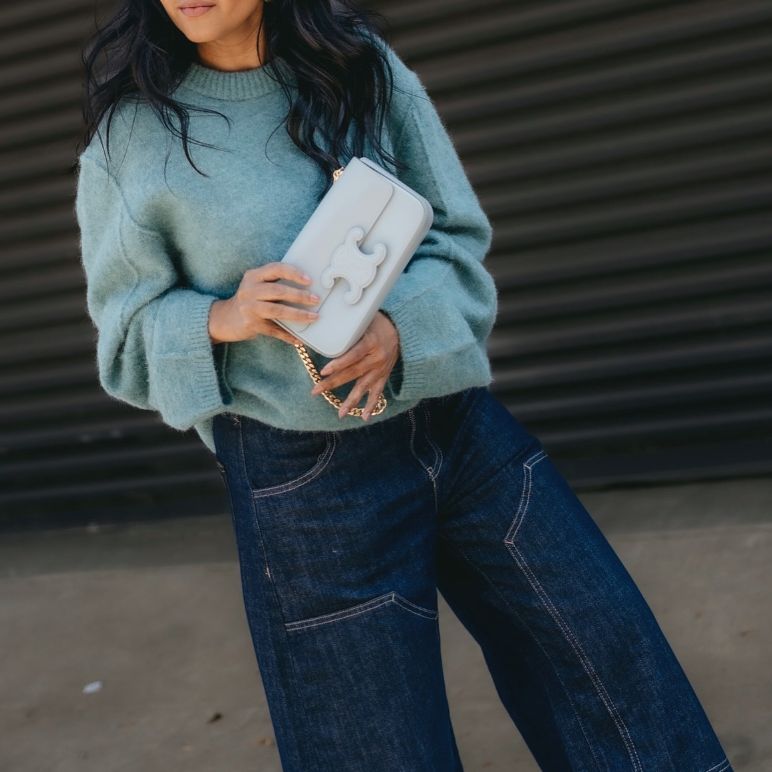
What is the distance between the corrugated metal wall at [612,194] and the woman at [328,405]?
2.05 metres

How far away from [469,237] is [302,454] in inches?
17.3

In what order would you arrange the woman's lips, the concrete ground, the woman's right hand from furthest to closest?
the concrete ground
the woman's lips
the woman's right hand

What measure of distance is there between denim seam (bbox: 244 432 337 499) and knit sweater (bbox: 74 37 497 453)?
4cm

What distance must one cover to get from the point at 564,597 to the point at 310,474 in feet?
1.42

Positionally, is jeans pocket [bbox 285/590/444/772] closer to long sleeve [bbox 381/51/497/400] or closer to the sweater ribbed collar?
long sleeve [bbox 381/51/497/400]

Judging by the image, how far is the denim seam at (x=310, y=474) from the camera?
1.85m

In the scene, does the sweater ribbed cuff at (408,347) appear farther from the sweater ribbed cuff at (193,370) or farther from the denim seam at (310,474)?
the sweater ribbed cuff at (193,370)

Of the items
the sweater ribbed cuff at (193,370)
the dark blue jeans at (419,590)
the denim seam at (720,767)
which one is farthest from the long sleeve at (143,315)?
the denim seam at (720,767)

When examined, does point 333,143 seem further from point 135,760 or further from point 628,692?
point 135,760

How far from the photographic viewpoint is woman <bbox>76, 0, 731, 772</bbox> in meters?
1.80

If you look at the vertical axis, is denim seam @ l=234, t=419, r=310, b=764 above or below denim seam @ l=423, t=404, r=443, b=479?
below

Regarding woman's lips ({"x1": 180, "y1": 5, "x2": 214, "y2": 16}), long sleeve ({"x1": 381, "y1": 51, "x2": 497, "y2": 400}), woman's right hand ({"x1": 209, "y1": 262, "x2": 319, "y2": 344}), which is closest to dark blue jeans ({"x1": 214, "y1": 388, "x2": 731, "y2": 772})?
long sleeve ({"x1": 381, "y1": 51, "x2": 497, "y2": 400})

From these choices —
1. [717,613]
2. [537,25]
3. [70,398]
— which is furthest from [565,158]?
[70,398]

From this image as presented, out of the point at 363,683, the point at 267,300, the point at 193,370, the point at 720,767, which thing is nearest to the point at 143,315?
the point at 193,370
